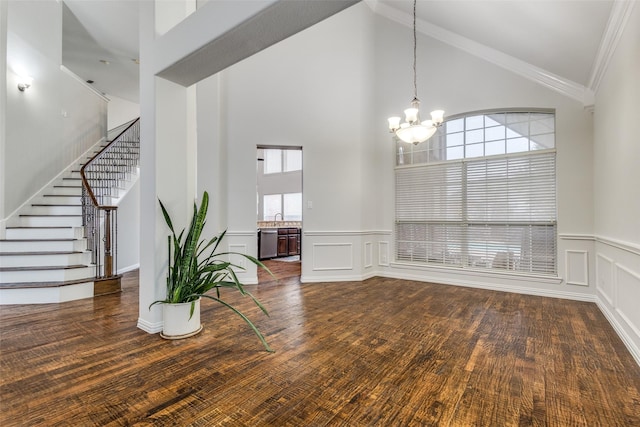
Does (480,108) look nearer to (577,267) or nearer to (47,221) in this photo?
(577,267)

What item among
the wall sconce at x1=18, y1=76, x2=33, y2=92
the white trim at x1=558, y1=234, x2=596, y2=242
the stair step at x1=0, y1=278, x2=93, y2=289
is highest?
the wall sconce at x1=18, y1=76, x2=33, y2=92

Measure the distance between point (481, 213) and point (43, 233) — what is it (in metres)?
6.47

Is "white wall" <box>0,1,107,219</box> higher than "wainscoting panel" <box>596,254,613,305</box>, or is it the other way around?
"white wall" <box>0,1,107,219</box>

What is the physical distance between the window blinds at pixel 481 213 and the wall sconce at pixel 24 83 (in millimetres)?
6089

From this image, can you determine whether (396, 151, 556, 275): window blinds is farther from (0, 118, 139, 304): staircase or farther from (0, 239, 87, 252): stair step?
(0, 239, 87, 252): stair step

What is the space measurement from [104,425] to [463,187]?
4809 mm

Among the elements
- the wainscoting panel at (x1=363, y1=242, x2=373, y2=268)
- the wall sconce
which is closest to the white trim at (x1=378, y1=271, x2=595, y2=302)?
the wainscoting panel at (x1=363, y1=242, x2=373, y2=268)

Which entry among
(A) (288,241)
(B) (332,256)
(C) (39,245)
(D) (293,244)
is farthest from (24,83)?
(D) (293,244)

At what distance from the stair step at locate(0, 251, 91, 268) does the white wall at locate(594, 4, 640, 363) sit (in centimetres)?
602

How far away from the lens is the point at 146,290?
109 inches

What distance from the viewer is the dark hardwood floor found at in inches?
63.1

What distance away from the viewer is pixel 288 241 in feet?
26.8

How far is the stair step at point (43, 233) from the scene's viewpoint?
14.2 ft

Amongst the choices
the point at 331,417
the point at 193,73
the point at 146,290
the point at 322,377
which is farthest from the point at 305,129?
the point at 331,417
